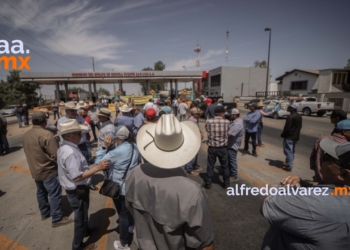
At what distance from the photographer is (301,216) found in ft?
4.02

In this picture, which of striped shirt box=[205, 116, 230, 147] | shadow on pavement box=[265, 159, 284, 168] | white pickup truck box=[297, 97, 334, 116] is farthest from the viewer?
white pickup truck box=[297, 97, 334, 116]

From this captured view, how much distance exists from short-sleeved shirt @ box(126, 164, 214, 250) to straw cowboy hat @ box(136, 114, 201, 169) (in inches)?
4.3

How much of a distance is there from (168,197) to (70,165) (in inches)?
69.2

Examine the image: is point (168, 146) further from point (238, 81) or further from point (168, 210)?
point (238, 81)

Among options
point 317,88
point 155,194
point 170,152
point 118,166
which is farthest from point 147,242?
point 317,88

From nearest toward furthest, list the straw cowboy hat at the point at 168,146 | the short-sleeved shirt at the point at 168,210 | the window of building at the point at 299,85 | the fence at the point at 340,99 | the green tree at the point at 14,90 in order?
the short-sleeved shirt at the point at 168,210
the straw cowboy hat at the point at 168,146
the fence at the point at 340,99
the window of building at the point at 299,85
the green tree at the point at 14,90

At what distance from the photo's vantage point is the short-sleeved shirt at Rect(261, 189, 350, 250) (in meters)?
1.16

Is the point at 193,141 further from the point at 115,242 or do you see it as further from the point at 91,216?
the point at 91,216

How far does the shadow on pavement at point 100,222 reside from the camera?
318cm

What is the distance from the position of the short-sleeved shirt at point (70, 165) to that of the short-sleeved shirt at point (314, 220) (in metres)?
2.40

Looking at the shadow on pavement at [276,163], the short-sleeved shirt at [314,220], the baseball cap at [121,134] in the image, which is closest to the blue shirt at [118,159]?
the baseball cap at [121,134]

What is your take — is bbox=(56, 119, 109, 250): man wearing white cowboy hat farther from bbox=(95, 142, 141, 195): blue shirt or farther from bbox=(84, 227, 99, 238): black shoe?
bbox=(84, 227, 99, 238): black shoe

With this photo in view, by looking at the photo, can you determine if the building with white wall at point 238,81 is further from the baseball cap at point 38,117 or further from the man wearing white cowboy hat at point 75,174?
the man wearing white cowboy hat at point 75,174

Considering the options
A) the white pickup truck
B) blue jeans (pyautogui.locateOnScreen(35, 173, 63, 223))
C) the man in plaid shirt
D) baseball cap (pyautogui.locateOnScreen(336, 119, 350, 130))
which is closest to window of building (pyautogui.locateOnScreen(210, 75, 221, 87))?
the white pickup truck
